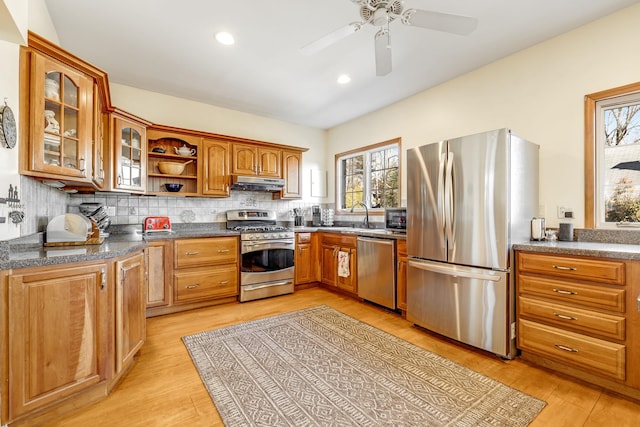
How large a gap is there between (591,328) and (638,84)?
1.82 meters

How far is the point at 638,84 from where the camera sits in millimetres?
2100

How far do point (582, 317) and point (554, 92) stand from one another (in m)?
1.88

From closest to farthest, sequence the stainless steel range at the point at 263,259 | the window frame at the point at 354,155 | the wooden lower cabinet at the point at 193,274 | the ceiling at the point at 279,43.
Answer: the ceiling at the point at 279,43 < the wooden lower cabinet at the point at 193,274 < the stainless steel range at the point at 263,259 < the window frame at the point at 354,155

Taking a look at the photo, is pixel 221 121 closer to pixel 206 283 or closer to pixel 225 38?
pixel 225 38

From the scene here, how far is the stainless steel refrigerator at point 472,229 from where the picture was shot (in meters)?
2.18

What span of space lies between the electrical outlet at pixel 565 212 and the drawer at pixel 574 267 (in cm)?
65

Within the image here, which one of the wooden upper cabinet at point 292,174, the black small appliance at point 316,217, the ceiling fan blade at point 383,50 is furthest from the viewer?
the black small appliance at point 316,217

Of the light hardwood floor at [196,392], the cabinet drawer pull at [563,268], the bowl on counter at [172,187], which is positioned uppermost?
the bowl on counter at [172,187]

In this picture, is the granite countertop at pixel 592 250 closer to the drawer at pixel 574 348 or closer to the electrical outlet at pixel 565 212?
the electrical outlet at pixel 565 212

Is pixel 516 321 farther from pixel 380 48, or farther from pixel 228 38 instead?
pixel 228 38

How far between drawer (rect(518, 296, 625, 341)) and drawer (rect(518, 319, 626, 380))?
0.18 ft

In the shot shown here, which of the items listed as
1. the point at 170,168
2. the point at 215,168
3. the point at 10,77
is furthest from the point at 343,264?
the point at 10,77

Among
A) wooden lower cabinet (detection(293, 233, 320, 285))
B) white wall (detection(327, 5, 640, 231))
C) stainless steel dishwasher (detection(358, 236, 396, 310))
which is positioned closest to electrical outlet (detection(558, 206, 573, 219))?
white wall (detection(327, 5, 640, 231))

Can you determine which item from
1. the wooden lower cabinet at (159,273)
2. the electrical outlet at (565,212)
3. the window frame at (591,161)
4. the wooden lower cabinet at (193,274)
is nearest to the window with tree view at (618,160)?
the window frame at (591,161)
